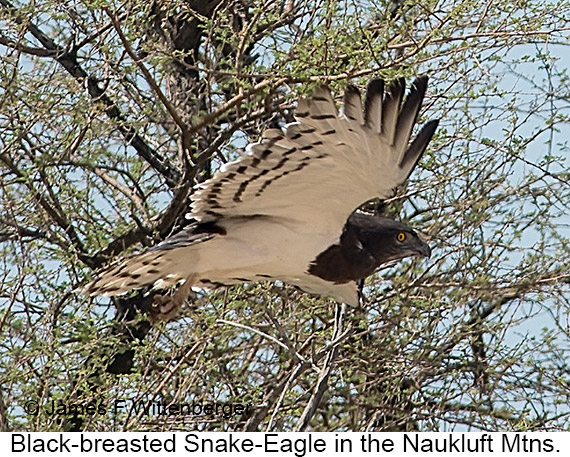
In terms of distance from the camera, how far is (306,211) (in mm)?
4980

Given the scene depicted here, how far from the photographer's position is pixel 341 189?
4.77 metres

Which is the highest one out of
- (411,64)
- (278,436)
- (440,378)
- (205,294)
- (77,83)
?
(77,83)

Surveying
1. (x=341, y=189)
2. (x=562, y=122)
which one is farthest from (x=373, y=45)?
(x=562, y=122)

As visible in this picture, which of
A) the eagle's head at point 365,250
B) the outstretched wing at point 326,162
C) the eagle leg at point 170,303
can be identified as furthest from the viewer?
the eagle leg at point 170,303

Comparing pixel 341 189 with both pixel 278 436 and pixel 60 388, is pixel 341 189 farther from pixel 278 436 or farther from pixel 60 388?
pixel 60 388

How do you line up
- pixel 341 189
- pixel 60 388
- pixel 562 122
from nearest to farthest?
pixel 341 189, pixel 60 388, pixel 562 122

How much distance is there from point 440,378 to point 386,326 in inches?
17.9

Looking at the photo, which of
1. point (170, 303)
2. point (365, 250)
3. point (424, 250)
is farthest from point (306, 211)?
point (170, 303)

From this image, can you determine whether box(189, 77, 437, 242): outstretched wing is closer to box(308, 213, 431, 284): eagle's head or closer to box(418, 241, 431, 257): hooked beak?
box(308, 213, 431, 284): eagle's head

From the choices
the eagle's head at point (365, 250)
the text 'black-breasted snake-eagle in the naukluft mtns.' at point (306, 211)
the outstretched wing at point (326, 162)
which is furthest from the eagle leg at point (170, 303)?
the eagle's head at point (365, 250)

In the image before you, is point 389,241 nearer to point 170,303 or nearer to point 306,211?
point 306,211

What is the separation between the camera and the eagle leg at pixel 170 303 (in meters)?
5.28

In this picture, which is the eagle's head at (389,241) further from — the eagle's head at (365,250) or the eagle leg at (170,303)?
the eagle leg at (170,303)

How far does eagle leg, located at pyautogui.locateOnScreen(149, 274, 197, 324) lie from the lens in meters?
5.28
